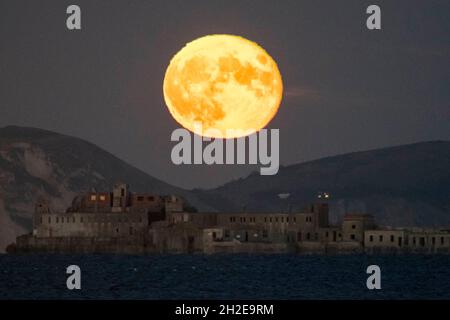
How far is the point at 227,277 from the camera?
136500 millimetres

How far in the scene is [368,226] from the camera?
641ft

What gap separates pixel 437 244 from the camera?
196 m

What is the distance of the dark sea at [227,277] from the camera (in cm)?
11575

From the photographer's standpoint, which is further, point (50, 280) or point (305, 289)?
point (50, 280)

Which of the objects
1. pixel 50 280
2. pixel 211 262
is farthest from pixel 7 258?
pixel 50 280

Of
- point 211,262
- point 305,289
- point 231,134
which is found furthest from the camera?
point 211,262

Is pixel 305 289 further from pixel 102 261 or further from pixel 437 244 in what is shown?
pixel 437 244

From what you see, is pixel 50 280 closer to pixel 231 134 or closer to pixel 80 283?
pixel 80 283

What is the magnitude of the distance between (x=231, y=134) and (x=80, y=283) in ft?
75.3

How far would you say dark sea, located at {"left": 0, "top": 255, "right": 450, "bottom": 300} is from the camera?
116 metres
